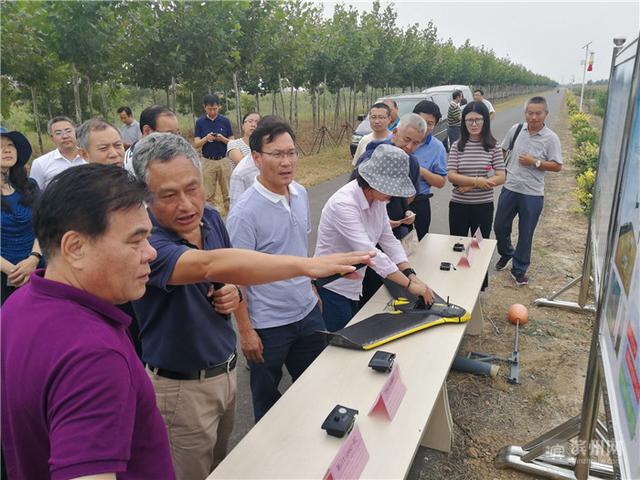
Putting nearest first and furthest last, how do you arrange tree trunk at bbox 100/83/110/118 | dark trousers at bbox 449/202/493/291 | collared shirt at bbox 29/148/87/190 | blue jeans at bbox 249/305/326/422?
blue jeans at bbox 249/305/326/422, collared shirt at bbox 29/148/87/190, dark trousers at bbox 449/202/493/291, tree trunk at bbox 100/83/110/118

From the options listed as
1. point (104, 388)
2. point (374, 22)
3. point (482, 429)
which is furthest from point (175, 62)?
point (374, 22)

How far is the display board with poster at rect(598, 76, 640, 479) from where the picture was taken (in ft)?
3.70

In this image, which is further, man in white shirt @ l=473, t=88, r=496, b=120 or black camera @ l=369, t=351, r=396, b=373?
man in white shirt @ l=473, t=88, r=496, b=120

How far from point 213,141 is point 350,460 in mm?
5650

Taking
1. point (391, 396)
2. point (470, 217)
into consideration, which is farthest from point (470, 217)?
point (391, 396)

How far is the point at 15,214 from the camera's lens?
9.14 ft

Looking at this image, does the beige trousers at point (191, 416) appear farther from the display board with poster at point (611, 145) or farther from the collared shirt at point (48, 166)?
the collared shirt at point (48, 166)

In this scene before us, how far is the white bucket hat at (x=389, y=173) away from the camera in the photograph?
2299 millimetres

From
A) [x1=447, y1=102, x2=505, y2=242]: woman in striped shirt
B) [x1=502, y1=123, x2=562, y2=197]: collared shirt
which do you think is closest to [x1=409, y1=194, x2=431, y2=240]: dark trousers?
[x1=447, y1=102, x2=505, y2=242]: woman in striped shirt

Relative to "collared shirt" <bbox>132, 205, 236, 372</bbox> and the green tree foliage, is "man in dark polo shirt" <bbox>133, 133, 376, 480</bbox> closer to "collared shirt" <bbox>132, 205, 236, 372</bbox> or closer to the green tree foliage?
"collared shirt" <bbox>132, 205, 236, 372</bbox>

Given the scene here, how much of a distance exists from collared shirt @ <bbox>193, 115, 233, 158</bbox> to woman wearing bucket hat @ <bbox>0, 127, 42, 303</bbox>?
3579mm

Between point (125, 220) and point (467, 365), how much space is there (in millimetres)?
2792

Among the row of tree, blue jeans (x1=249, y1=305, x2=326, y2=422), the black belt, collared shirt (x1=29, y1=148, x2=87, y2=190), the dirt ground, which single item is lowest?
the dirt ground

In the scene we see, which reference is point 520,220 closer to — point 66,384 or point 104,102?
point 66,384
